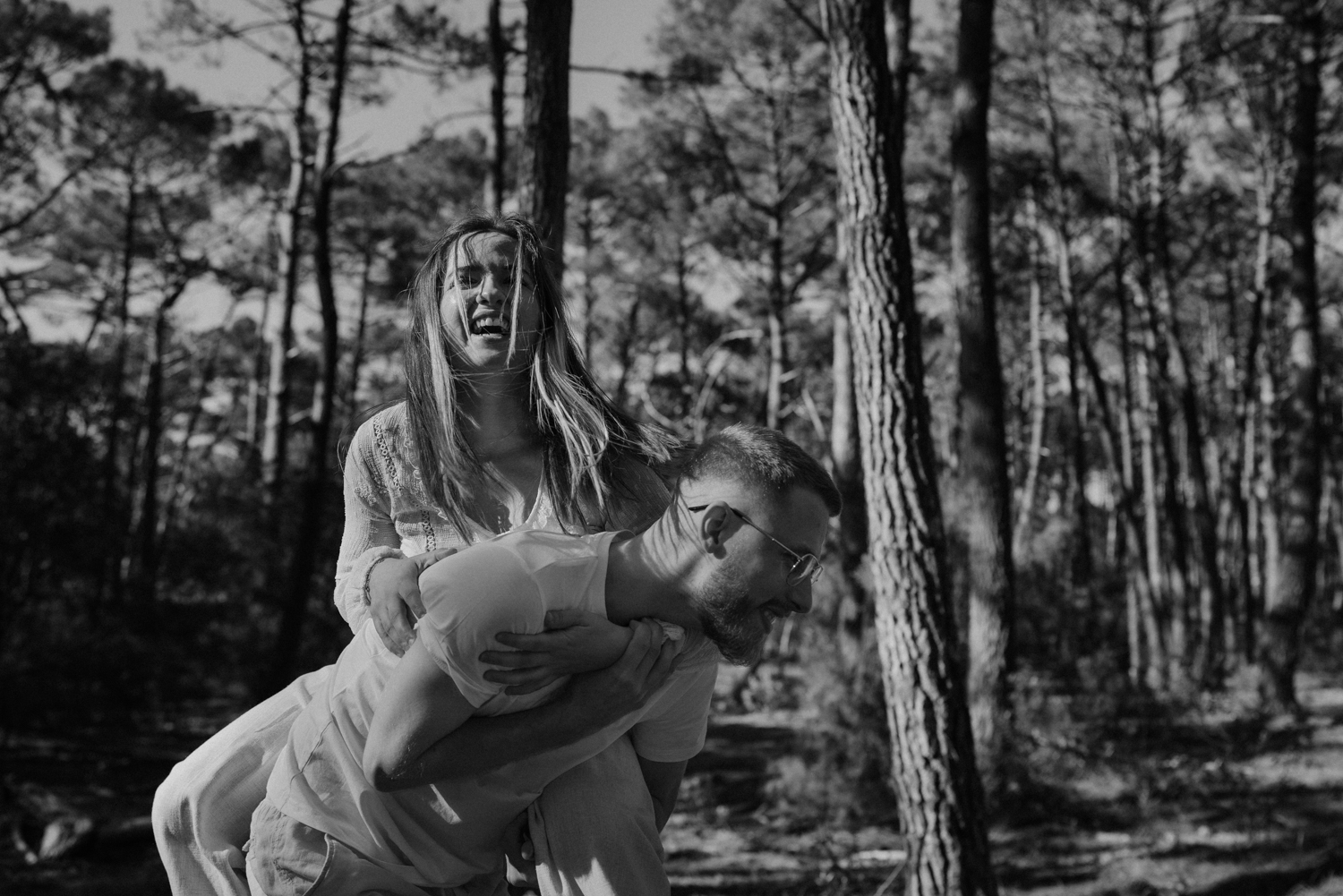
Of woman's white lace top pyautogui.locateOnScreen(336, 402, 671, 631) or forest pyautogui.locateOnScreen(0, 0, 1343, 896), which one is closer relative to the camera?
woman's white lace top pyautogui.locateOnScreen(336, 402, 671, 631)

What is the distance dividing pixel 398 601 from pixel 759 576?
1.95ft

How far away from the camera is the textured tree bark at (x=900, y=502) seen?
397 centimetres

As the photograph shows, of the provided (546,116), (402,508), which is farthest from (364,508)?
(546,116)

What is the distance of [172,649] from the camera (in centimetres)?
1159

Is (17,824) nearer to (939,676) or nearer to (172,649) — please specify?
(172,649)

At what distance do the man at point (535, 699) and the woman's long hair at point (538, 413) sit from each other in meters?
0.34

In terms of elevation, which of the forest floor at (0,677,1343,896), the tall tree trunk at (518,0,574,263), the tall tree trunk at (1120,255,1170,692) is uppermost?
the tall tree trunk at (518,0,574,263)

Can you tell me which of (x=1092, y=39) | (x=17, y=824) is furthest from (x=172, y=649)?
(x=1092, y=39)

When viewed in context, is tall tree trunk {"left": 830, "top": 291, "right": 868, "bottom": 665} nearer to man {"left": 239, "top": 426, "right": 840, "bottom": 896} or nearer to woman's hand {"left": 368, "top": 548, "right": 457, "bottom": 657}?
man {"left": 239, "top": 426, "right": 840, "bottom": 896}

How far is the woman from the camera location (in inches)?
84.0

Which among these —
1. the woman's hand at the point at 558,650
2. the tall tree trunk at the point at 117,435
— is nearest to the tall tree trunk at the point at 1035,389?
the tall tree trunk at the point at 117,435

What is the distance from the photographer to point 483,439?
225 cm

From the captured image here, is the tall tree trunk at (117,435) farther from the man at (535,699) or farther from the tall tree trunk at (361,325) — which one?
the man at (535,699)

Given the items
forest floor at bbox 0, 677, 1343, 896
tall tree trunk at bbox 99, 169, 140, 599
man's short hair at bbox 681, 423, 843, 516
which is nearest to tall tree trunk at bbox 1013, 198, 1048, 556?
forest floor at bbox 0, 677, 1343, 896
